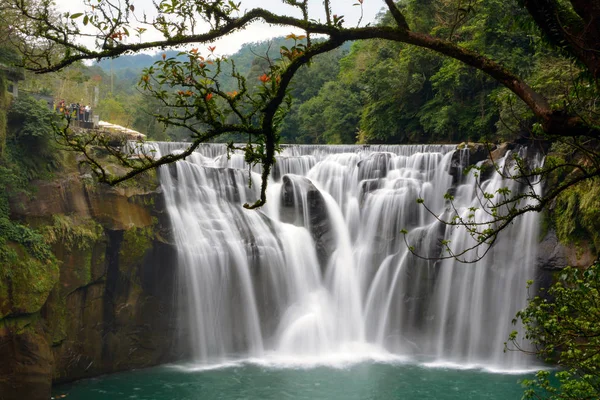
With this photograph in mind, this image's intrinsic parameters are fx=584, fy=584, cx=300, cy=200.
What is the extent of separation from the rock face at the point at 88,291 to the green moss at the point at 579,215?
10.9 metres

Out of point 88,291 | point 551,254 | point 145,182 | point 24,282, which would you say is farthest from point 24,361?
point 551,254

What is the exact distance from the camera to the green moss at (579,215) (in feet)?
50.2

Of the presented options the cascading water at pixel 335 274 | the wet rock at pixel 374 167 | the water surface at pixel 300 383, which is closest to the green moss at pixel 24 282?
the water surface at pixel 300 383

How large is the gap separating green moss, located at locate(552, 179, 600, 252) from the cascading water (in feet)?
2.81

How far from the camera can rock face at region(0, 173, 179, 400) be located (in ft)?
42.3

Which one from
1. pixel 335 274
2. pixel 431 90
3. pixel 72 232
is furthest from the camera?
pixel 431 90

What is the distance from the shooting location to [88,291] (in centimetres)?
1491

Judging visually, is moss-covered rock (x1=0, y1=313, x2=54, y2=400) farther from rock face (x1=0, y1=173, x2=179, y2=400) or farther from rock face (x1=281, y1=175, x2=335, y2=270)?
rock face (x1=281, y1=175, x2=335, y2=270)

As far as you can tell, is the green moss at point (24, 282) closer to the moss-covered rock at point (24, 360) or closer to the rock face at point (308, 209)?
the moss-covered rock at point (24, 360)

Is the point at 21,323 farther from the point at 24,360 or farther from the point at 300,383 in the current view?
the point at 300,383

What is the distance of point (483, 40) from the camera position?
25.3m

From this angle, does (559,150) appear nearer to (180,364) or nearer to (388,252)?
(388,252)

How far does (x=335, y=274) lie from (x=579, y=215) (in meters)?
7.25

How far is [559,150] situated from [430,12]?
16943 mm
